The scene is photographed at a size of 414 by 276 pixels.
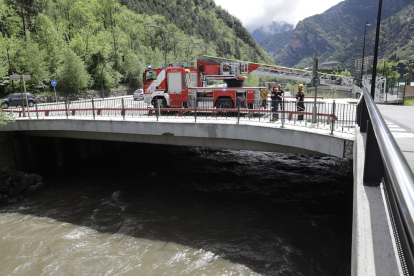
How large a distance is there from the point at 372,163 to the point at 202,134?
9.01 metres

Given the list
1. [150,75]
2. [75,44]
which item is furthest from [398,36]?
[150,75]

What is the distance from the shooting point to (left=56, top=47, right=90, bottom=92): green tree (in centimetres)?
4269

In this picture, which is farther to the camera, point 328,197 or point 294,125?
point 328,197

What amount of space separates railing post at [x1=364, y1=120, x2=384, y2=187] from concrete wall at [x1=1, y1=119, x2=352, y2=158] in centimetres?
526

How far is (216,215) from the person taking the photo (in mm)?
12273

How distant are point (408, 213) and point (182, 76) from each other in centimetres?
1710

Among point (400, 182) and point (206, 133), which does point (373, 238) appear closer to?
point (400, 182)

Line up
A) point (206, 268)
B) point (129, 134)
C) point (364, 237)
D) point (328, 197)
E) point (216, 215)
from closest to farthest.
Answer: point (364, 237), point (206, 268), point (216, 215), point (328, 197), point (129, 134)

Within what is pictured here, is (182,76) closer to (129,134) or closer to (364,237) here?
(129,134)

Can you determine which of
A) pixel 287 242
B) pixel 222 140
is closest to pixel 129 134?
pixel 222 140

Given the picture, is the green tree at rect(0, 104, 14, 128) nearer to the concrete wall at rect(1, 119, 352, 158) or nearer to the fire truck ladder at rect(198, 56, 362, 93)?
the concrete wall at rect(1, 119, 352, 158)

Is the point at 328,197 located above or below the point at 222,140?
below

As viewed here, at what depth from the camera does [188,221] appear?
39.1 feet

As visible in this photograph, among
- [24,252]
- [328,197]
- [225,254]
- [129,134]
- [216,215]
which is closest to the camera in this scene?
[225,254]
